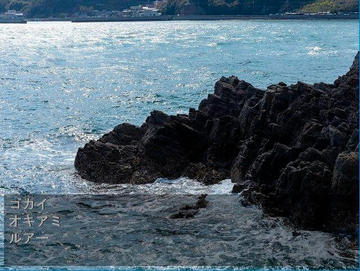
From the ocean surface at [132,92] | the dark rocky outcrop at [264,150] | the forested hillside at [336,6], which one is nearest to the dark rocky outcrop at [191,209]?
the ocean surface at [132,92]

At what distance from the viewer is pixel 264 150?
76.7 ft

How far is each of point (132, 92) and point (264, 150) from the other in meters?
29.4

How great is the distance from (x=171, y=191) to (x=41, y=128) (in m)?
16.3

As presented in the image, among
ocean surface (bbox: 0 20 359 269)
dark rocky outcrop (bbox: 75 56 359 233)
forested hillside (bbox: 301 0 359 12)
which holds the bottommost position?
ocean surface (bbox: 0 20 359 269)

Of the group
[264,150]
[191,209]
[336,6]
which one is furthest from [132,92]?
[336,6]

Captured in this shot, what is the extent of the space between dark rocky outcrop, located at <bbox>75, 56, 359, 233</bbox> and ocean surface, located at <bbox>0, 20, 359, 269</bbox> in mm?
764

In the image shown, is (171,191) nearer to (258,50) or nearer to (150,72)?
(150,72)

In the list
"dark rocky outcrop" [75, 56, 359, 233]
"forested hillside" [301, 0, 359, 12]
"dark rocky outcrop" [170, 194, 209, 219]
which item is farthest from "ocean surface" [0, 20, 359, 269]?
"forested hillside" [301, 0, 359, 12]

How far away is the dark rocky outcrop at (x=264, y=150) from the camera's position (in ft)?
62.4

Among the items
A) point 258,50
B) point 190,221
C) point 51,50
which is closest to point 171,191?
point 190,221

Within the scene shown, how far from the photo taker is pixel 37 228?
19.7 metres

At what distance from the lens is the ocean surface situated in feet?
60.3

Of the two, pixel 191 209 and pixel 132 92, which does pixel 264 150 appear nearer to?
pixel 191 209

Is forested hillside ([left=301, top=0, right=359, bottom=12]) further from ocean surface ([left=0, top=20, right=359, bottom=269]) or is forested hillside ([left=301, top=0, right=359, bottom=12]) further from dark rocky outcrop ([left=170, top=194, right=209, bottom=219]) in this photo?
dark rocky outcrop ([left=170, top=194, right=209, bottom=219])
